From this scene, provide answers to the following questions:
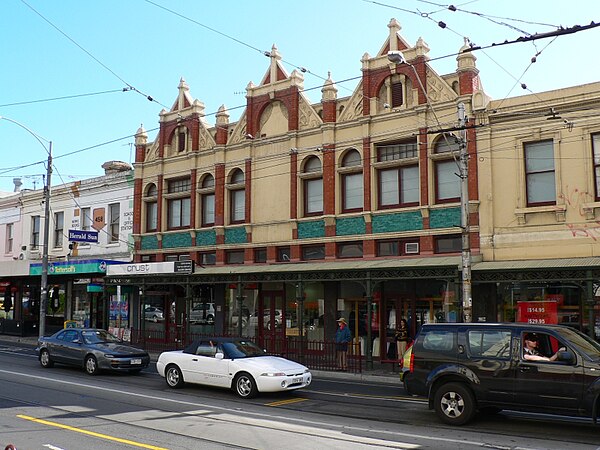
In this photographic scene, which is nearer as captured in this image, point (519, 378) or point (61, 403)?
point (519, 378)

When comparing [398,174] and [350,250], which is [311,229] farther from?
[398,174]

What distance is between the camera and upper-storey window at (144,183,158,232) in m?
30.4

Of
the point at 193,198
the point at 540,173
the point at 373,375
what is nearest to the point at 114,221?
the point at 193,198

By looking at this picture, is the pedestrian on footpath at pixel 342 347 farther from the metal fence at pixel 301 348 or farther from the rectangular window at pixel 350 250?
the rectangular window at pixel 350 250

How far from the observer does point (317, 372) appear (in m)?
19.7

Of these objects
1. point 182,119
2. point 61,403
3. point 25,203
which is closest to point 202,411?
point 61,403

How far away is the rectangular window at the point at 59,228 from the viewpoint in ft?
112

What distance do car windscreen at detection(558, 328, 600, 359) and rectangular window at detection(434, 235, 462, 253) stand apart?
9.95 meters

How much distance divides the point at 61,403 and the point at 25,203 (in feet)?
87.3

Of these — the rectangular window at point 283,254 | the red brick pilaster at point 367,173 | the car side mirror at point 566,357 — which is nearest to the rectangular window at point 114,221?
the rectangular window at point 283,254

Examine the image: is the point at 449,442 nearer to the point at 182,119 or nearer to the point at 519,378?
the point at 519,378

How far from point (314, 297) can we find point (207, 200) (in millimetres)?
7633

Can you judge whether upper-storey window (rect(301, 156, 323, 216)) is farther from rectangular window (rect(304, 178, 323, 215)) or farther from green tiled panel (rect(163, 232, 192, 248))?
green tiled panel (rect(163, 232, 192, 248))

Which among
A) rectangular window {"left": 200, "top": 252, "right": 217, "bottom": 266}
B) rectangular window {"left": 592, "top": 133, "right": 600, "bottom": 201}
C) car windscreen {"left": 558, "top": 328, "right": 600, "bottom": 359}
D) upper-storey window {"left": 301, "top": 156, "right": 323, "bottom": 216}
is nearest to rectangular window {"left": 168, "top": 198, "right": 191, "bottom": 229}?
rectangular window {"left": 200, "top": 252, "right": 217, "bottom": 266}
